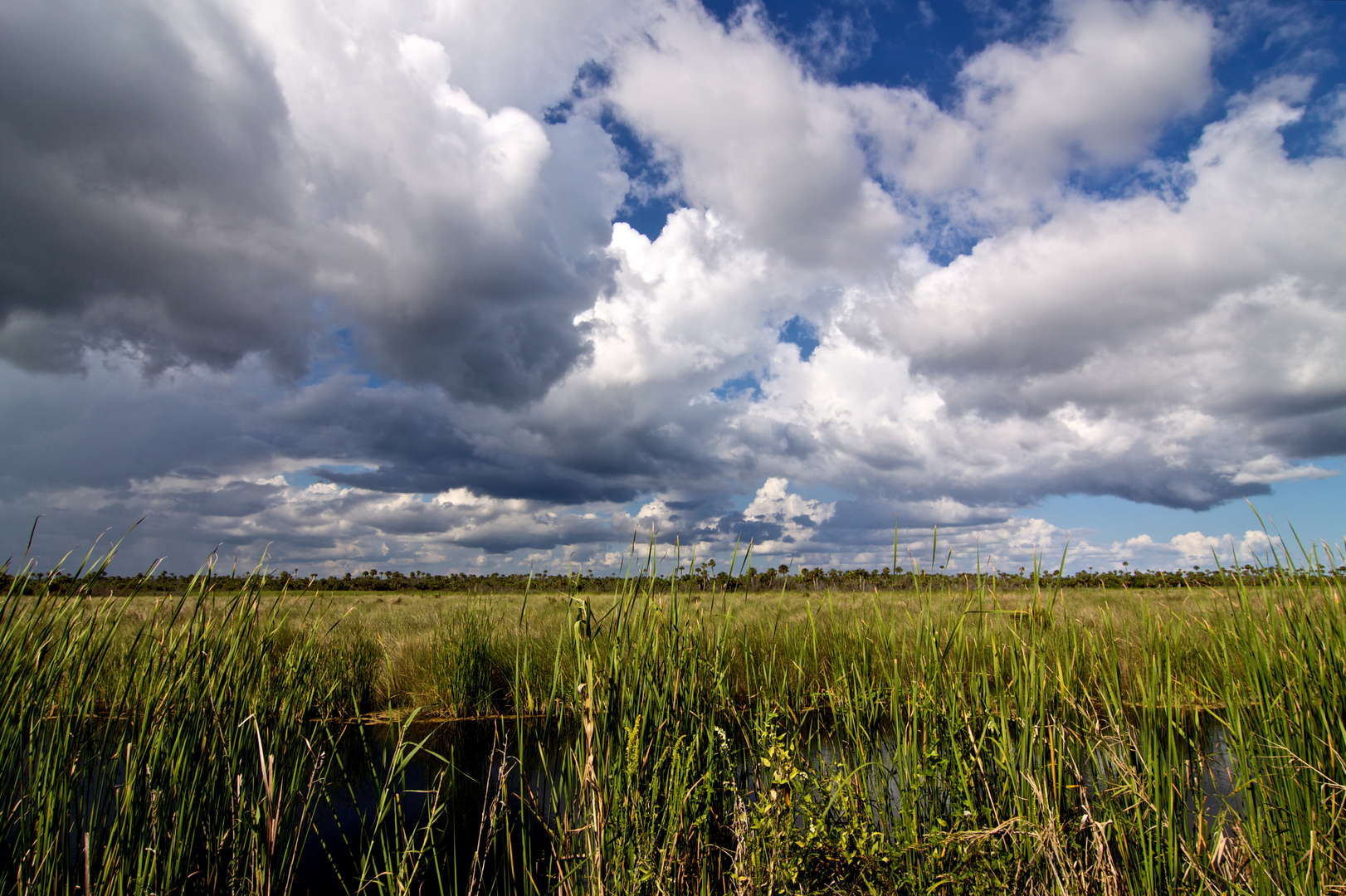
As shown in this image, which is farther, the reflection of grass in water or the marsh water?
the marsh water

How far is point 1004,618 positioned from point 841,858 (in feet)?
5.38

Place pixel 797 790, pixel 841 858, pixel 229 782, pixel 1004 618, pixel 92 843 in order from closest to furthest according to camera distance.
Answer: pixel 797 790, pixel 841 858, pixel 229 782, pixel 92 843, pixel 1004 618

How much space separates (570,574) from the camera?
129 inches

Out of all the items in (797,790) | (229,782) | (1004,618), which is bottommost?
(229,782)

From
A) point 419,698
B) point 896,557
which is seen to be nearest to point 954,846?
point 896,557

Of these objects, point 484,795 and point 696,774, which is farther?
point 484,795

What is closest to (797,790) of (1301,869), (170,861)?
(1301,869)

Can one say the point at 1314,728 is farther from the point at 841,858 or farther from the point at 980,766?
the point at 841,858

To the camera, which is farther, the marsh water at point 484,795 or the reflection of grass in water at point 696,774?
the marsh water at point 484,795

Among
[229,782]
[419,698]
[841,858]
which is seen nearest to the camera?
[841,858]

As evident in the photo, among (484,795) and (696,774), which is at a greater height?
(696,774)

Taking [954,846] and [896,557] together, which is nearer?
[954,846]

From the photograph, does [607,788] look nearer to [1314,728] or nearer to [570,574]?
[570,574]

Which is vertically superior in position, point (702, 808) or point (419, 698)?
point (702, 808)
